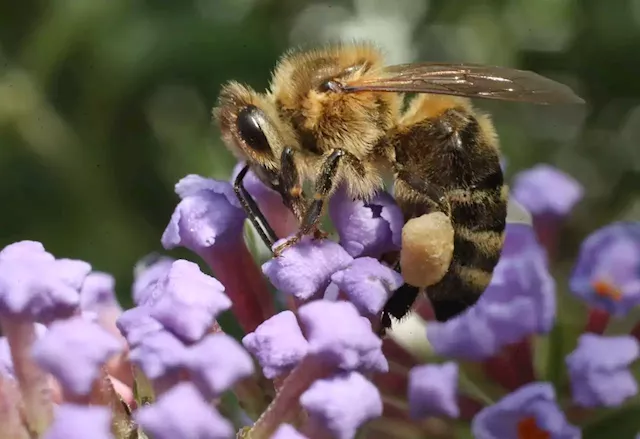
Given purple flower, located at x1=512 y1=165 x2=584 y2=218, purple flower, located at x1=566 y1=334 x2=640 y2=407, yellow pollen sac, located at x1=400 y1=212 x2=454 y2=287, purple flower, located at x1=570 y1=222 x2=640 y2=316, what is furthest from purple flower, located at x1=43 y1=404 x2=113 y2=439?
purple flower, located at x1=512 y1=165 x2=584 y2=218

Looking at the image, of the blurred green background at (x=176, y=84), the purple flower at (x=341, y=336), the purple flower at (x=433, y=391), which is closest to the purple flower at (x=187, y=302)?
the purple flower at (x=341, y=336)

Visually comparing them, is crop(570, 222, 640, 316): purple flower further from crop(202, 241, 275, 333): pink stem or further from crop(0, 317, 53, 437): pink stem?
crop(0, 317, 53, 437): pink stem

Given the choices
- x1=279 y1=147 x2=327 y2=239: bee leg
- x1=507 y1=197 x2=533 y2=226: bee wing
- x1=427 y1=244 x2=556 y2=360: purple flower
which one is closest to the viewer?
x1=279 y1=147 x2=327 y2=239: bee leg

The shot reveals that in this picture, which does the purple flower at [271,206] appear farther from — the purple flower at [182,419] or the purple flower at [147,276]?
the purple flower at [182,419]

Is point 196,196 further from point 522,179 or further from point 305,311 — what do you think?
point 522,179

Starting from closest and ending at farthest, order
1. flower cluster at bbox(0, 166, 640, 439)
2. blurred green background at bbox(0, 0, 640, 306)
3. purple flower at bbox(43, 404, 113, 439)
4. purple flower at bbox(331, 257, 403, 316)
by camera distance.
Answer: purple flower at bbox(43, 404, 113, 439), flower cluster at bbox(0, 166, 640, 439), purple flower at bbox(331, 257, 403, 316), blurred green background at bbox(0, 0, 640, 306)

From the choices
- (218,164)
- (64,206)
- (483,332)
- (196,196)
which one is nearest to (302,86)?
(196,196)
